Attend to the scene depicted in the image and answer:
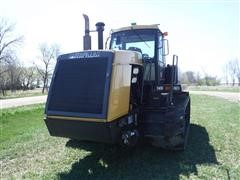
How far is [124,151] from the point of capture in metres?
6.26

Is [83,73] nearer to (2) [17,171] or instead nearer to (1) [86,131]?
(1) [86,131]

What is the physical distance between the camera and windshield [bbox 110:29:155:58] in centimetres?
634

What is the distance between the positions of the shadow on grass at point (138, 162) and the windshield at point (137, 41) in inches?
89.4

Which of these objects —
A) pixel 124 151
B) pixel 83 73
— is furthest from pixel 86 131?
pixel 124 151

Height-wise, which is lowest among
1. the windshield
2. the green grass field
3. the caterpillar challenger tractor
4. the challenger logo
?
the green grass field

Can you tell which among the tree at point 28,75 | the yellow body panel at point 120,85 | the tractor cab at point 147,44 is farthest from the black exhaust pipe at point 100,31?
the tree at point 28,75

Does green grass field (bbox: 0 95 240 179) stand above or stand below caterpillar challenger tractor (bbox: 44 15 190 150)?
below

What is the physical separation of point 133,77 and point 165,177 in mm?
2025

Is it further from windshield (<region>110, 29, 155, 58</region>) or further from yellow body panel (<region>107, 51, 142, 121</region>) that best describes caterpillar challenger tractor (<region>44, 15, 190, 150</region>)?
windshield (<region>110, 29, 155, 58</region>)

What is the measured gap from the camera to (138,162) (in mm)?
5539

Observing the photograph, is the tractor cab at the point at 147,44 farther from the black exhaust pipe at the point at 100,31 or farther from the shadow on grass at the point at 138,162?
the shadow on grass at the point at 138,162

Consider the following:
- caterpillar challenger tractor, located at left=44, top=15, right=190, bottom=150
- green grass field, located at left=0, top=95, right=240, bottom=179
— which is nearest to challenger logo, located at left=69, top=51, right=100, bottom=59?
caterpillar challenger tractor, located at left=44, top=15, right=190, bottom=150

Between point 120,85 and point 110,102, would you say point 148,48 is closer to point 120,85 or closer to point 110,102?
point 120,85

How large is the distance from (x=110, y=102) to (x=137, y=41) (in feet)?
7.73
